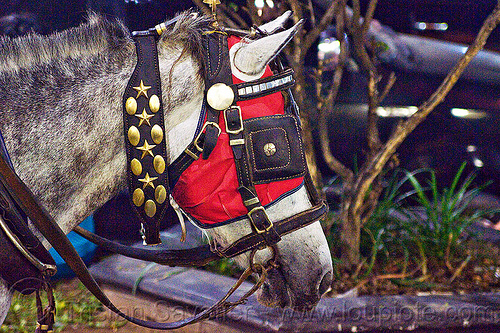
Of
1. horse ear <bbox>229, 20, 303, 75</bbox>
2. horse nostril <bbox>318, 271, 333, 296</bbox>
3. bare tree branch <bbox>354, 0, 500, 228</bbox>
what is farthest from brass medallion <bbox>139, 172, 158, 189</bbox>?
bare tree branch <bbox>354, 0, 500, 228</bbox>

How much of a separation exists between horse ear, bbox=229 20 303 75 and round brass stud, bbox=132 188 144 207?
1.36ft

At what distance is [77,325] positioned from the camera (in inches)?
104

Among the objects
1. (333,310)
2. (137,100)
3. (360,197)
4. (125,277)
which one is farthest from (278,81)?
(125,277)

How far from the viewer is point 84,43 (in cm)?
119

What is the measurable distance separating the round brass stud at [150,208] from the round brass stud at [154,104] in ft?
0.80

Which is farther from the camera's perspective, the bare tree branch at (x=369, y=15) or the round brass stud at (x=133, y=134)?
the bare tree branch at (x=369, y=15)

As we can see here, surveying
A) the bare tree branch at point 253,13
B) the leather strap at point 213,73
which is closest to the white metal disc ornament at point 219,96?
the leather strap at point 213,73

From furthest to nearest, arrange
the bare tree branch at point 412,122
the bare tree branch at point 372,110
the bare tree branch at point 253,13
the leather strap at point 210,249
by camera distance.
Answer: the bare tree branch at point 372,110
the bare tree branch at point 253,13
the bare tree branch at point 412,122
the leather strap at point 210,249

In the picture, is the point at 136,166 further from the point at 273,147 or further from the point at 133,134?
the point at 273,147

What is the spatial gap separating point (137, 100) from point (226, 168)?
0.29 metres

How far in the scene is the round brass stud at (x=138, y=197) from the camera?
1.17m

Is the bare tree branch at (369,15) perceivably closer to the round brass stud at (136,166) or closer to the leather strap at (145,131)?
the leather strap at (145,131)

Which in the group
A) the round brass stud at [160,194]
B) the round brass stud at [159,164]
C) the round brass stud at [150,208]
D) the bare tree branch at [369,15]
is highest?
the round brass stud at [159,164]

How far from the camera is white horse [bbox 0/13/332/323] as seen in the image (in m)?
1.12
